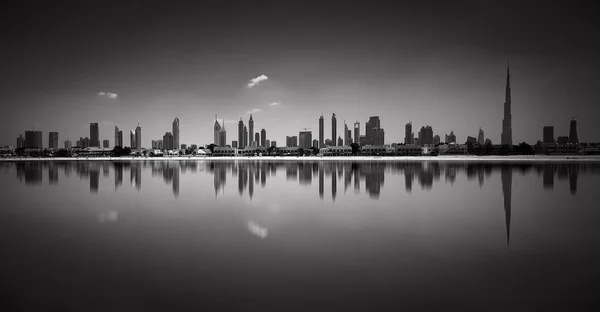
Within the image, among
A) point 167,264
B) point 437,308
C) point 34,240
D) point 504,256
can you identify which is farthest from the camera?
point 34,240

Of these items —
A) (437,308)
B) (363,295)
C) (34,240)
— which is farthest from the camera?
(34,240)

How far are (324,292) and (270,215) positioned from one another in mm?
10797

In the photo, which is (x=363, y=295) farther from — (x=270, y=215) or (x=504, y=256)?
(x=270, y=215)

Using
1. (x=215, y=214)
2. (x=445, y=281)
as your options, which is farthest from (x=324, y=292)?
(x=215, y=214)

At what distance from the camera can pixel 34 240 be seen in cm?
1394

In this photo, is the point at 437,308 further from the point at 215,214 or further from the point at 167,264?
the point at 215,214

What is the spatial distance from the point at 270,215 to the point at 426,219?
8.65 meters

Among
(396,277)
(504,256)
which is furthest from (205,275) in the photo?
(504,256)

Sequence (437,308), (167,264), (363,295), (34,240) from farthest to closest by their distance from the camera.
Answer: (34,240), (167,264), (363,295), (437,308)

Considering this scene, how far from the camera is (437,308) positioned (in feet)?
25.9

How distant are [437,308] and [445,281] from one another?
67.4 inches

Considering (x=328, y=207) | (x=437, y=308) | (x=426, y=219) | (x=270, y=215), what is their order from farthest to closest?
(x=328, y=207), (x=270, y=215), (x=426, y=219), (x=437, y=308)

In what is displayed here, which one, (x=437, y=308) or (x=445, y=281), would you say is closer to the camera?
(x=437, y=308)

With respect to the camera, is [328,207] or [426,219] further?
[328,207]
